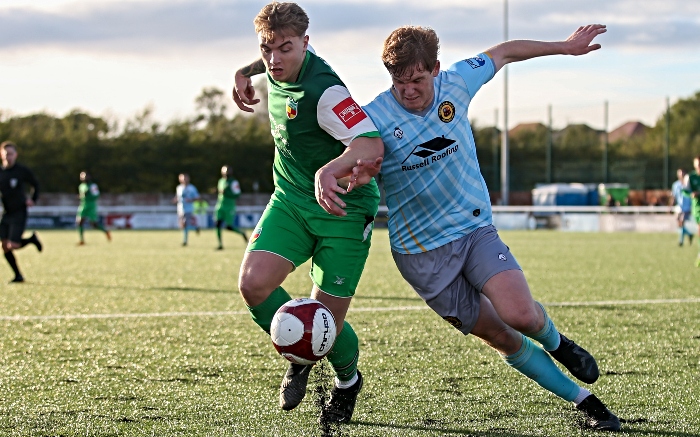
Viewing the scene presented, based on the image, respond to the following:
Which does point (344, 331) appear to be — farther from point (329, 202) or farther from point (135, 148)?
point (135, 148)

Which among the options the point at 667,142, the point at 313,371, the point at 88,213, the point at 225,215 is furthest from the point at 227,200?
the point at 667,142

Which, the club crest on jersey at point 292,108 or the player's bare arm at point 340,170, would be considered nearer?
the player's bare arm at point 340,170

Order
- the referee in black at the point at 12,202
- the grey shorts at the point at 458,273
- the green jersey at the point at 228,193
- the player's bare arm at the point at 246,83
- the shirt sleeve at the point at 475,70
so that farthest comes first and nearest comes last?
the green jersey at the point at 228,193 → the referee in black at the point at 12,202 → the player's bare arm at the point at 246,83 → the shirt sleeve at the point at 475,70 → the grey shorts at the point at 458,273

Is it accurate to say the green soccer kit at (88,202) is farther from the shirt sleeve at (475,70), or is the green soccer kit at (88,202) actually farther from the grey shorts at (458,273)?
the grey shorts at (458,273)

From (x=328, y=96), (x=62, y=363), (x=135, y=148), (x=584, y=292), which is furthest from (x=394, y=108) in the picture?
(x=135, y=148)

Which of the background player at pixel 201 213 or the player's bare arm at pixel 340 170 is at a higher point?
the player's bare arm at pixel 340 170

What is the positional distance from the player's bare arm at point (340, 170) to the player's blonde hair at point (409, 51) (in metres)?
0.38

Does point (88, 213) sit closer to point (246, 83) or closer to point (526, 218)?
point (526, 218)

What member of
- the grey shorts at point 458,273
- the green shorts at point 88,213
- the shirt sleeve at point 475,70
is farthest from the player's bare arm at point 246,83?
the green shorts at point 88,213

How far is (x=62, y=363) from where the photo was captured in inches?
255

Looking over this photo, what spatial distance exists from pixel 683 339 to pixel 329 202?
450cm

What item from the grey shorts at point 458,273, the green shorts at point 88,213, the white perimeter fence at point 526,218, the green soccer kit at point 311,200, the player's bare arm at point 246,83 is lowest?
the white perimeter fence at point 526,218

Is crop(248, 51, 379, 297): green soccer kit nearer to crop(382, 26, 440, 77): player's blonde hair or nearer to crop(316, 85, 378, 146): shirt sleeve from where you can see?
crop(316, 85, 378, 146): shirt sleeve

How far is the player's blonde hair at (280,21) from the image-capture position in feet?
14.7
